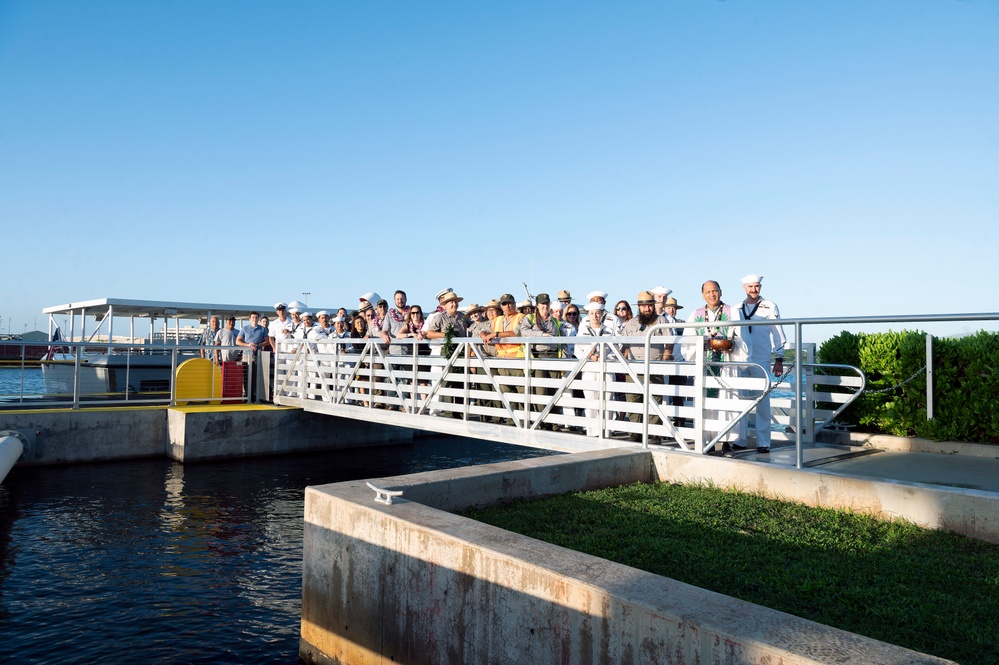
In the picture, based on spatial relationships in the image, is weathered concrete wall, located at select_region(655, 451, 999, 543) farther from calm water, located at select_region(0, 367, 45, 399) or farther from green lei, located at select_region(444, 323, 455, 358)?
calm water, located at select_region(0, 367, 45, 399)

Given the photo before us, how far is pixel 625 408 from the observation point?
26.4 ft

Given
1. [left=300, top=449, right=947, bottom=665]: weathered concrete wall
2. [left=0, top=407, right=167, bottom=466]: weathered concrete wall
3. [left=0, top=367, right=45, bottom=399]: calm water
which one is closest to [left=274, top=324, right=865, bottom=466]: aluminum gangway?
[left=300, top=449, right=947, bottom=665]: weathered concrete wall

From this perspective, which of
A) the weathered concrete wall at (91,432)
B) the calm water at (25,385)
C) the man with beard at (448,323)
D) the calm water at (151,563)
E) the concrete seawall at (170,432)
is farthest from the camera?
the calm water at (25,385)

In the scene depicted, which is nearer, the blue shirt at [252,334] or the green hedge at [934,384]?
the green hedge at [934,384]

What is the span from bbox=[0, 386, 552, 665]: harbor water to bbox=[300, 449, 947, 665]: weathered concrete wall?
4.26 feet

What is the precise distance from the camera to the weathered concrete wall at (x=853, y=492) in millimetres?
4988

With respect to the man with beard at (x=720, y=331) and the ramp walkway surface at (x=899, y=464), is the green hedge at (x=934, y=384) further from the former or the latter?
the man with beard at (x=720, y=331)

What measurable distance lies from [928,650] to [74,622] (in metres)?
6.50

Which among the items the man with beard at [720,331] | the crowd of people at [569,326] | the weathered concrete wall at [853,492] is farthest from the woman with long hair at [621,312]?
the weathered concrete wall at [853,492]

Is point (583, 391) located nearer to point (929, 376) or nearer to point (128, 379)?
point (929, 376)

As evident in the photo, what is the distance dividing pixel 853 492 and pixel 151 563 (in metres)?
7.08

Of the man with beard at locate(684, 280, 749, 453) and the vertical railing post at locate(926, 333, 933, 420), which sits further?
the vertical railing post at locate(926, 333, 933, 420)

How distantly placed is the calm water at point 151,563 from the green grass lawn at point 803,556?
2.70 metres

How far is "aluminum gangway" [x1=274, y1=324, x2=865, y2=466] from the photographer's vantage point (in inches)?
292
